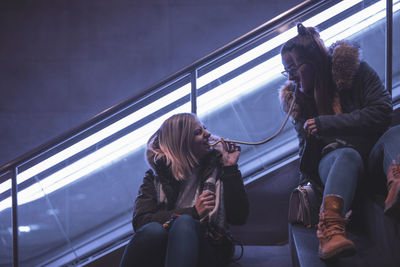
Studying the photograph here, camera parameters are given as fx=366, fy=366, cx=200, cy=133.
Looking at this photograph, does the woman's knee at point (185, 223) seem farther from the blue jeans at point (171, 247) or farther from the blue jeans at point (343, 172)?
the blue jeans at point (343, 172)

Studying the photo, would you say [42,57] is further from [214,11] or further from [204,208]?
[204,208]

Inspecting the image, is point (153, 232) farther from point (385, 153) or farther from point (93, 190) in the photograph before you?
point (93, 190)

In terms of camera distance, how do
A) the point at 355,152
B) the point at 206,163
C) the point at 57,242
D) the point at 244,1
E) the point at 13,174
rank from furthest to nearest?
the point at 244,1 → the point at 57,242 → the point at 13,174 → the point at 206,163 → the point at 355,152

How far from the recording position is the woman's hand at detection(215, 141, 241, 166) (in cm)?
164

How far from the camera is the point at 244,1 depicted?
14.2 feet

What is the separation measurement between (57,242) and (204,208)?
3.90 feet

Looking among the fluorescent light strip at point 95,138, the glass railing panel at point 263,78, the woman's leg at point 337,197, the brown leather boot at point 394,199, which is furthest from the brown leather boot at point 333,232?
the fluorescent light strip at point 95,138

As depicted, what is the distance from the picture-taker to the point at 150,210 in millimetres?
1568

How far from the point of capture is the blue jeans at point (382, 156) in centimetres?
126

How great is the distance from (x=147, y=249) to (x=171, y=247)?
0.12 m

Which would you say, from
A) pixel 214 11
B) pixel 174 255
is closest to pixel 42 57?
pixel 214 11

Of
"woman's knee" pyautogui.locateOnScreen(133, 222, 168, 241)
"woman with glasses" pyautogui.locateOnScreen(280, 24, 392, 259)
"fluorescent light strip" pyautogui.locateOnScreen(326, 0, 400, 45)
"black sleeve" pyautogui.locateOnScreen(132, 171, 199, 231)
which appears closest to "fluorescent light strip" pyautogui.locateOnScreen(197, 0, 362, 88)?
"fluorescent light strip" pyautogui.locateOnScreen(326, 0, 400, 45)

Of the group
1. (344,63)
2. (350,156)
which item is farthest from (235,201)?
(344,63)

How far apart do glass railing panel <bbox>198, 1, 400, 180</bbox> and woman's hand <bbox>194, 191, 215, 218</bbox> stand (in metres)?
0.80
